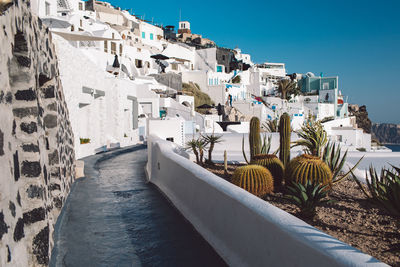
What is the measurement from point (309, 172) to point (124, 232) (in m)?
3.71

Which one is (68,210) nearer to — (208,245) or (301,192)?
(208,245)

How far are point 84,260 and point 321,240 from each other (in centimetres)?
294

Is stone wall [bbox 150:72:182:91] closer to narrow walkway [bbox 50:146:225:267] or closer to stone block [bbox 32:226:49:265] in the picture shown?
narrow walkway [bbox 50:146:225:267]

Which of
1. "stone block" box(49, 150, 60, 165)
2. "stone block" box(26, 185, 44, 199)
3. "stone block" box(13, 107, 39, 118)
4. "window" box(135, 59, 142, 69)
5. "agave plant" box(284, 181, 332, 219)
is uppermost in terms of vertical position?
"window" box(135, 59, 142, 69)

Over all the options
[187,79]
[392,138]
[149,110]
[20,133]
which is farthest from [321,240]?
[392,138]

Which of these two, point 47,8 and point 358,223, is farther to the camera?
point 47,8

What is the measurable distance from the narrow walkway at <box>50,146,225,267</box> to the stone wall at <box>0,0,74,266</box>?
416 mm

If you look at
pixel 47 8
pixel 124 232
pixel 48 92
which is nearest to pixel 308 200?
pixel 124 232

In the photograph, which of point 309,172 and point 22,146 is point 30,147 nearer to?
point 22,146

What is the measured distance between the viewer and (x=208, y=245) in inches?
187

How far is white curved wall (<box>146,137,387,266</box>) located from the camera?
8.73 feet

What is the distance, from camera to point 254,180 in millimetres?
6543

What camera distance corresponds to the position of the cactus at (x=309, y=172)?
6727 mm

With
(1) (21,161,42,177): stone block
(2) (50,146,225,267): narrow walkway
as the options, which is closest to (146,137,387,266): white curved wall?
(2) (50,146,225,267): narrow walkway
